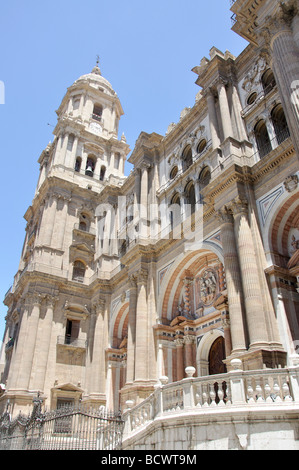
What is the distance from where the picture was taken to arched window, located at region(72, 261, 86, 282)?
3053cm

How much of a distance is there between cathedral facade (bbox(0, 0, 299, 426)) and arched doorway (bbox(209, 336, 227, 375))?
10 cm

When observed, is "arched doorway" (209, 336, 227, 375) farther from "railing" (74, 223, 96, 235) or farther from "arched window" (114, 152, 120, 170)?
"arched window" (114, 152, 120, 170)

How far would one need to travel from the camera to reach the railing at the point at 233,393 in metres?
8.86

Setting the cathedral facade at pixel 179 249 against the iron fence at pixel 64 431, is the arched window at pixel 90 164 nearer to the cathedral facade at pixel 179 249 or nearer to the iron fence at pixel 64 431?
the cathedral facade at pixel 179 249

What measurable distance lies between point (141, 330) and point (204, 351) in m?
3.64

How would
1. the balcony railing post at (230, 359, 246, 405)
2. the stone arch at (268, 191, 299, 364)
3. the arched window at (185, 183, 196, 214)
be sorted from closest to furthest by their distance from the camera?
the balcony railing post at (230, 359, 246, 405)
the stone arch at (268, 191, 299, 364)
the arched window at (185, 183, 196, 214)

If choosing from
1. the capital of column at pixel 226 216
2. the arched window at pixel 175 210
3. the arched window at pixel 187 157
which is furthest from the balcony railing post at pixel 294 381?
the arched window at pixel 187 157

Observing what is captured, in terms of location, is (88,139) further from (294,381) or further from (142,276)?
(294,381)

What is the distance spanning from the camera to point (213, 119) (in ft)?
69.6

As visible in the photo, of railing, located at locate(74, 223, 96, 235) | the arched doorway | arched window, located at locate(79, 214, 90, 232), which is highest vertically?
arched window, located at locate(79, 214, 90, 232)

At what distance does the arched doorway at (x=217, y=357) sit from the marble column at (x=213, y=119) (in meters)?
10.2

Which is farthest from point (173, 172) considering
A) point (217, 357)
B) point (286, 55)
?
point (286, 55)

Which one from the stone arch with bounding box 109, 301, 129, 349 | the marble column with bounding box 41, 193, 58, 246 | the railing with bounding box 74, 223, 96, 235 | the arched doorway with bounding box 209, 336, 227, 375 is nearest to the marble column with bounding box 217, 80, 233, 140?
the arched doorway with bounding box 209, 336, 227, 375

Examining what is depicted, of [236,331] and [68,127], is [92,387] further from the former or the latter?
[68,127]
